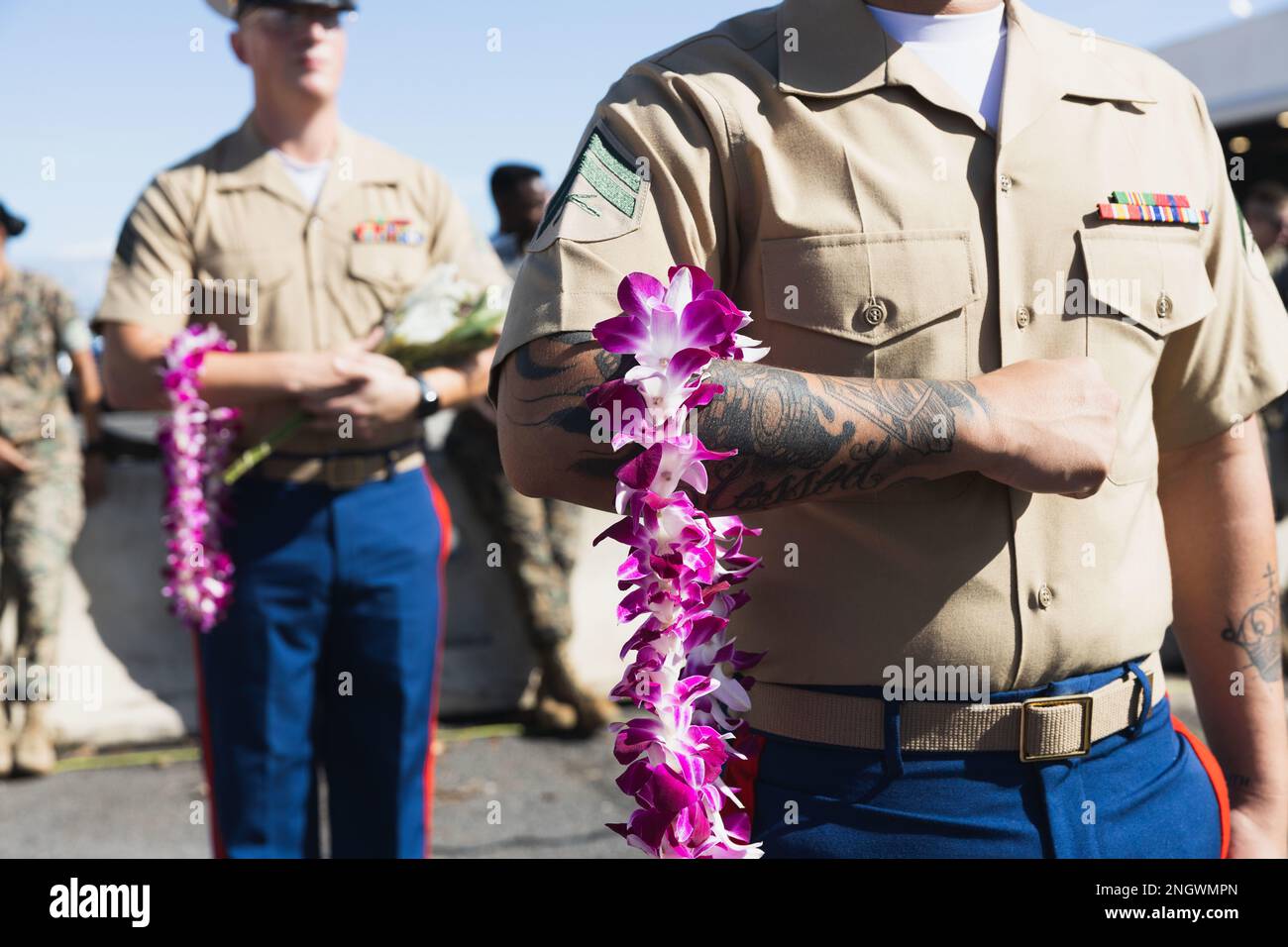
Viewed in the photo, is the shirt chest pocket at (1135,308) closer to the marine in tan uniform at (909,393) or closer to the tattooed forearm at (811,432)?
the marine in tan uniform at (909,393)

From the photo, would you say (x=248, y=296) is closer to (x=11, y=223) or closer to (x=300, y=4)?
(x=300, y=4)

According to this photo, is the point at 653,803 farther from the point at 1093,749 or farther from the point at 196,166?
the point at 196,166

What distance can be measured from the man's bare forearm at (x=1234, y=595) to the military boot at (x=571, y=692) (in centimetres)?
418

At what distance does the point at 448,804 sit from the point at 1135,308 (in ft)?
13.2

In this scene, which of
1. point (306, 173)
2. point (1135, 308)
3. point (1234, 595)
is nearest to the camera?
point (1135, 308)

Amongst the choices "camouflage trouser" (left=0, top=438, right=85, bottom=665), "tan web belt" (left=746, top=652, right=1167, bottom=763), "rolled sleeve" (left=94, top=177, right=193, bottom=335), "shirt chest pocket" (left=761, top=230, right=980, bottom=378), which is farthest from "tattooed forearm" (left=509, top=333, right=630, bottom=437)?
"camouflage trouser" (left=0, top=438, right=85, bottom=665)

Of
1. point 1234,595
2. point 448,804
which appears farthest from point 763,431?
point 448,804

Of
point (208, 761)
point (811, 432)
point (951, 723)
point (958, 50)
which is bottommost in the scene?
point (208, 761)

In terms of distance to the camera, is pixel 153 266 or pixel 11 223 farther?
pixel 11 223

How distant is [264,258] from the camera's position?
10.8ft

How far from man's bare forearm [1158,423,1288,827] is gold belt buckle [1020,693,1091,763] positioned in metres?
0.42

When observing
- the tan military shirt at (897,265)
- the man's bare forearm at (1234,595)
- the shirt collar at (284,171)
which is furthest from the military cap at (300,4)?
the man's bare forearm at (1234,595)

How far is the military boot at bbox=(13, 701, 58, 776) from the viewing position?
17.4 ft

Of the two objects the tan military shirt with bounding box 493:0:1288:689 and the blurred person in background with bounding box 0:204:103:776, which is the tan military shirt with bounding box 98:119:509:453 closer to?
the tan military shirt with bounding box 493:0:1288:689
